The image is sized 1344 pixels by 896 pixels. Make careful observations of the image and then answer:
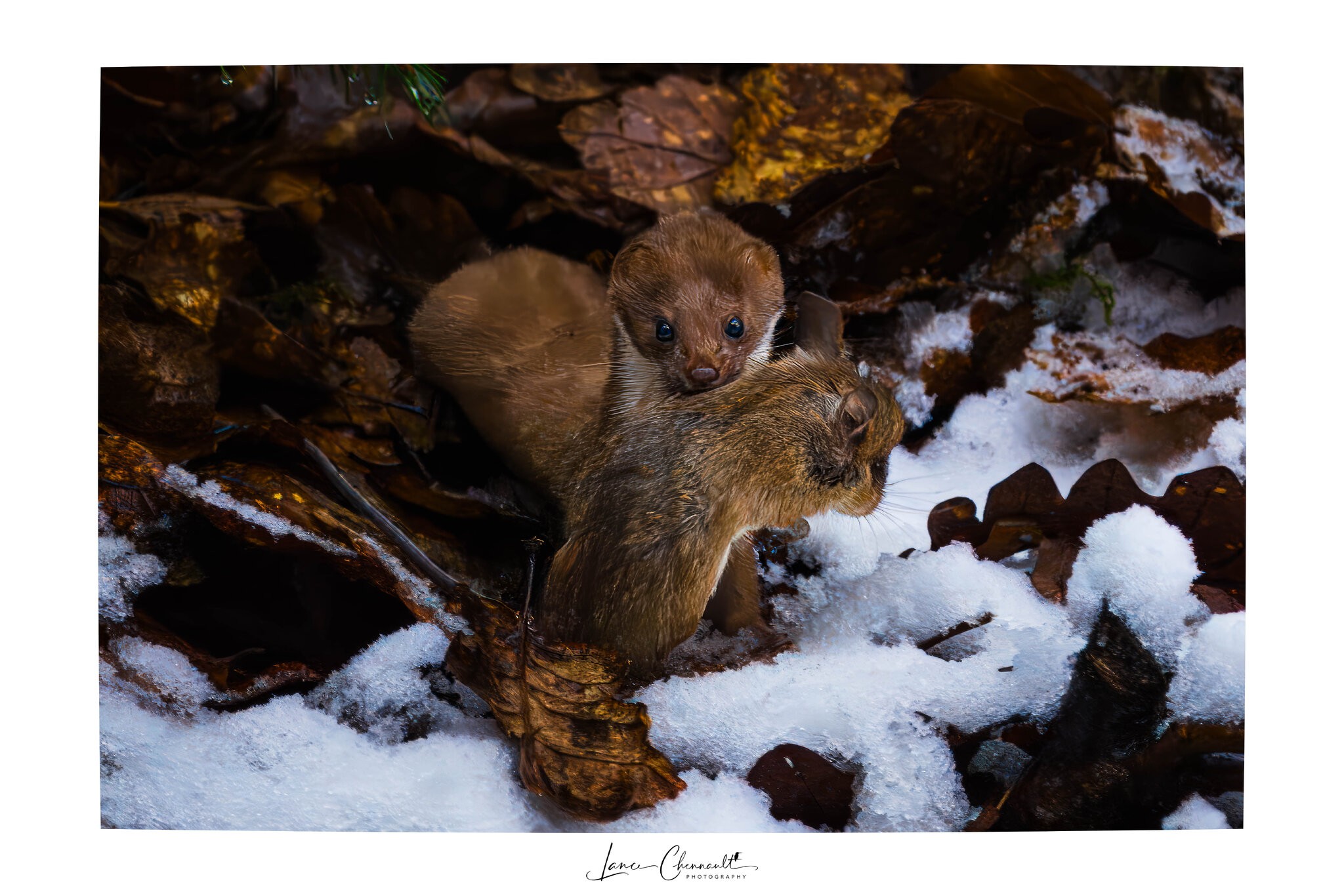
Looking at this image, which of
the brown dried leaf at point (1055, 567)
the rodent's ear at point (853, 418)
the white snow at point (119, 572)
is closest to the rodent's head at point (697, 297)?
the rodent's ear at point (853, 418)

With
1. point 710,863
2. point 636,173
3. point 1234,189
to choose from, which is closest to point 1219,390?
point 1234,189

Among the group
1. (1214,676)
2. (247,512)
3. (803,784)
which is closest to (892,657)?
(803,784)

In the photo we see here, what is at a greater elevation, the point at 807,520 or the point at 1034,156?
the point at 1034,156

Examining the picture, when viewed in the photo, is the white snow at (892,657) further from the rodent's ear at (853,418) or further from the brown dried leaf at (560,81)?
the brown dried leaf at (560,81)

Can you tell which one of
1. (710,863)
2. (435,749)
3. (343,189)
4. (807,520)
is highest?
(343,189)

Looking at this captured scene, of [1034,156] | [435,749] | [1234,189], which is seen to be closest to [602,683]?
[435,749]

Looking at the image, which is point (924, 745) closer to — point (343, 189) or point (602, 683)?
point (602, 683)
